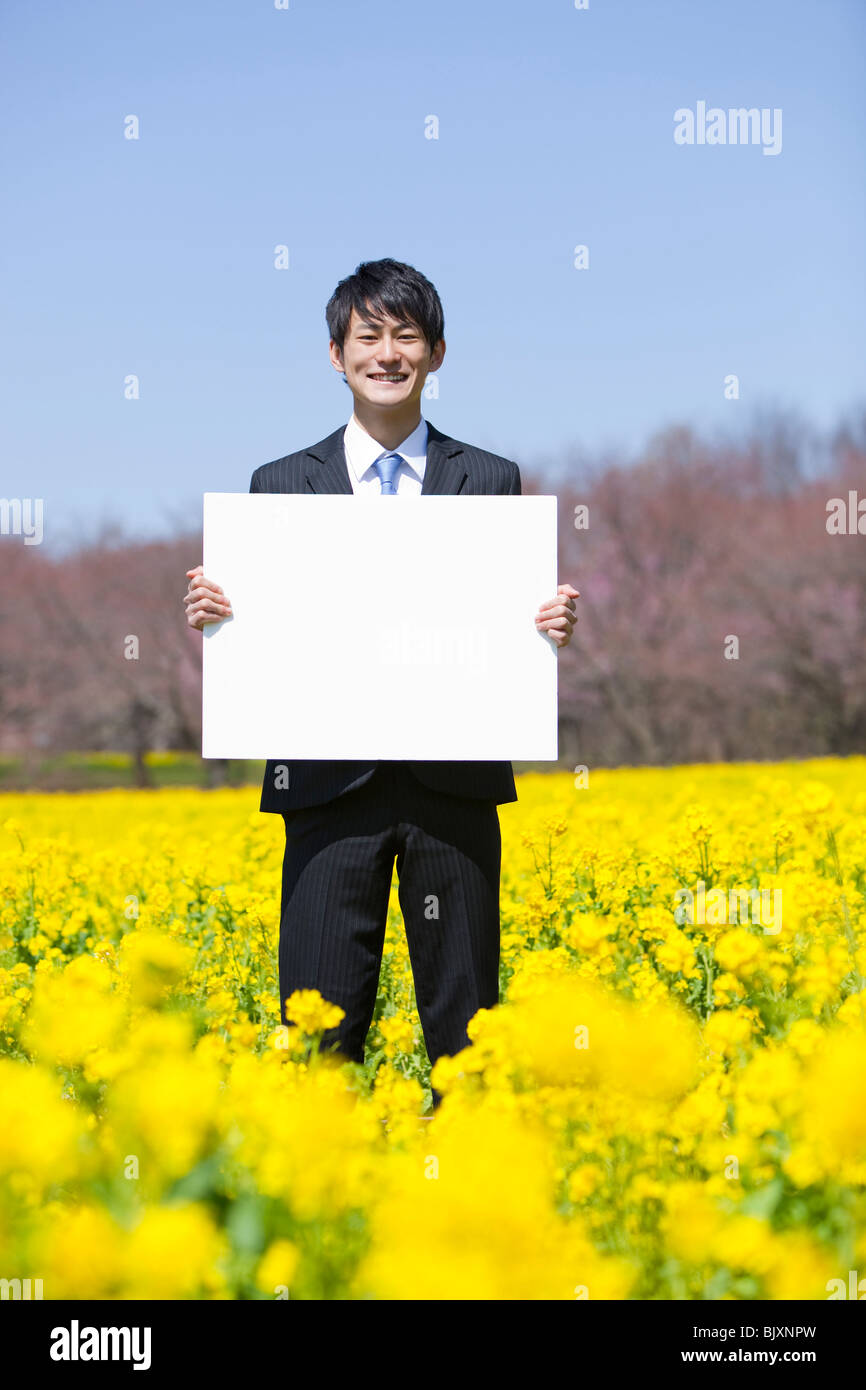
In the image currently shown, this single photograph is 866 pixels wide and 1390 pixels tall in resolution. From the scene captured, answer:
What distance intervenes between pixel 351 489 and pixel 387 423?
0.16 m

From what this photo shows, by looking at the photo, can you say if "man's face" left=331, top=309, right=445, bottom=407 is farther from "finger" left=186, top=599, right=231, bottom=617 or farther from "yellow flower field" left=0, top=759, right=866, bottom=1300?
"yellow flower field" left=0, top=759, right=866, bottom=1300

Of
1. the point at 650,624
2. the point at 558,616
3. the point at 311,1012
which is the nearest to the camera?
the point at 311,1012

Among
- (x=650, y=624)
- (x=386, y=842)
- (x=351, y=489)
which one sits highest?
(x=650, y=624)

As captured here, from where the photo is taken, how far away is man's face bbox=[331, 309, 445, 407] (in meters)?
2.65

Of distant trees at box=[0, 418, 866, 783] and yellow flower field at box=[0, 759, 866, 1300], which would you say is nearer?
yellow flower field at box=[0, 759, 866, 1300]

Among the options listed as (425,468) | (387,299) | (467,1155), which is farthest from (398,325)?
(467,1155)

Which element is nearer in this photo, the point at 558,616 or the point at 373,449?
the point at 558,616

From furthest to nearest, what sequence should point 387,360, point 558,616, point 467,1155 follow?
1. point 387,360
2. point 558,616
3. point 467,1155

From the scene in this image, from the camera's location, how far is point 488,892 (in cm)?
273

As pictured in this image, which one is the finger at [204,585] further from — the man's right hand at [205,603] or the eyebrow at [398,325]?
the eyebrow at [398,325]

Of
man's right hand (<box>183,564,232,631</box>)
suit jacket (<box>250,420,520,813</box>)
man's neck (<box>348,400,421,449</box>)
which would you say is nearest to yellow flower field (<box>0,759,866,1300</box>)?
suit jacket (<box>250,420,520,813</box>)

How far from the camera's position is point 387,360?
8.68 ft

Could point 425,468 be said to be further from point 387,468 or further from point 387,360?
point 387,360

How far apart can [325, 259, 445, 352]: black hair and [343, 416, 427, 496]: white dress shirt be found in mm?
197
